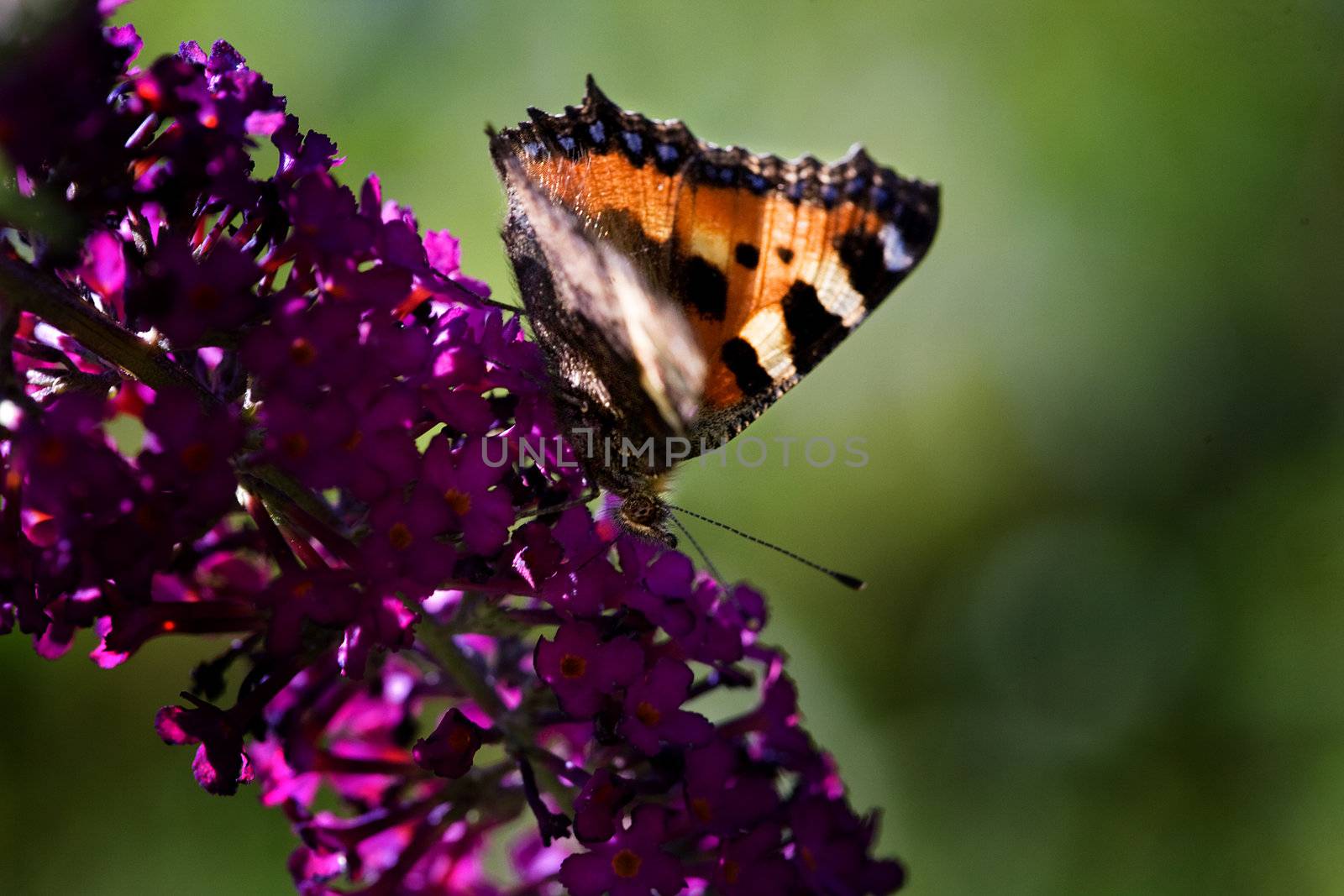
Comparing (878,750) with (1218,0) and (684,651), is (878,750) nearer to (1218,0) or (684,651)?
(684,651)

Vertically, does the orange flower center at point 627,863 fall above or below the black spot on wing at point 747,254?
below

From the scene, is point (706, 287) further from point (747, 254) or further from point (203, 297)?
point (203, 297)

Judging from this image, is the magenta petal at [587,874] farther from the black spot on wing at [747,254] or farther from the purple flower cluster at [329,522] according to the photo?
the black spot on wing at [747,254]

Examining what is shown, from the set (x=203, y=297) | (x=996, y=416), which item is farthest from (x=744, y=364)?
(x=996, y=416)

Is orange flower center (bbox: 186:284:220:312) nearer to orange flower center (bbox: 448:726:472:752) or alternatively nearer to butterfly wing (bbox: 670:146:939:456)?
orange flower center (bbox: 448:726:472:752)

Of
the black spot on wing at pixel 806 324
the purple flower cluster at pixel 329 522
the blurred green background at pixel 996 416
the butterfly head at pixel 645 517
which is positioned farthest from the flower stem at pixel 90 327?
the blurred green background at pixel 996 416

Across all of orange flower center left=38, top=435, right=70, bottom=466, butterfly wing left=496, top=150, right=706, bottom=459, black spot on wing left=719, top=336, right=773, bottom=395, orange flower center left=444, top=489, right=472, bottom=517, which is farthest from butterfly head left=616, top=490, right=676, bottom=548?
orange flower center left=38, top=435, right=70, bottom=466
